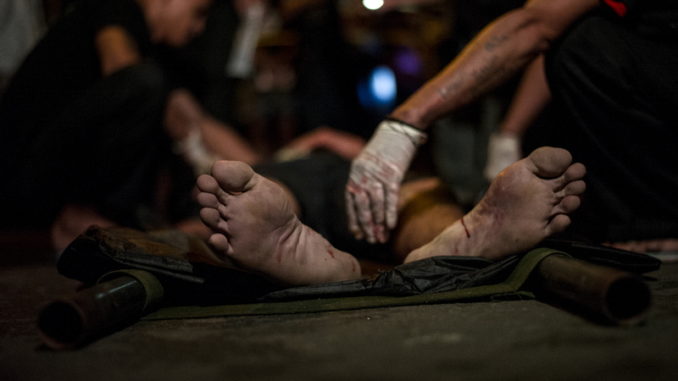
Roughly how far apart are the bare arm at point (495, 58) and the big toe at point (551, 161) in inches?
12.2

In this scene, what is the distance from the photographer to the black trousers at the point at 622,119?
100 centimetres

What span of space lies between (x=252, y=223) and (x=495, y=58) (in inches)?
21.9

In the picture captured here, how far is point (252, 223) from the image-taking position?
0.76m

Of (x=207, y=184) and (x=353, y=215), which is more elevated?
(x=207, y=184)

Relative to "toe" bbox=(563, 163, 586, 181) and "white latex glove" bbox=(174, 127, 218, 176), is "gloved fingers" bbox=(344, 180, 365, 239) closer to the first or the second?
"toe" bbox=(563, 163, 586, 181)

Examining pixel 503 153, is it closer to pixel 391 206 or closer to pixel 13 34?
Answer: pixel 391 206

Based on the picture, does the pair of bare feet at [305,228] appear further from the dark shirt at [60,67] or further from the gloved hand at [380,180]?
the dark shirt at [60,67]

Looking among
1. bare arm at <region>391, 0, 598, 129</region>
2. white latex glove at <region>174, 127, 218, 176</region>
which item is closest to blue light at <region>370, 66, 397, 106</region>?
white latex glove at <region>174, 127, 218, 176</region>

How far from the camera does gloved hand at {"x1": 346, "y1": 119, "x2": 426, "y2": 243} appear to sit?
974 mm

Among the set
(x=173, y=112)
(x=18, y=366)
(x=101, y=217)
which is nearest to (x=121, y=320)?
(x=18, y=366)

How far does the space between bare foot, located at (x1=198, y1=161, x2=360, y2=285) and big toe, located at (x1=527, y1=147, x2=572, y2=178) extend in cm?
32

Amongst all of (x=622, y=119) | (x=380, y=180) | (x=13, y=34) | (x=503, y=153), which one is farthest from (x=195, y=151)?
(x=622, y=119)

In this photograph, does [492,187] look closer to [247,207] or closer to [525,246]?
[525,246]

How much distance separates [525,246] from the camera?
806mm
